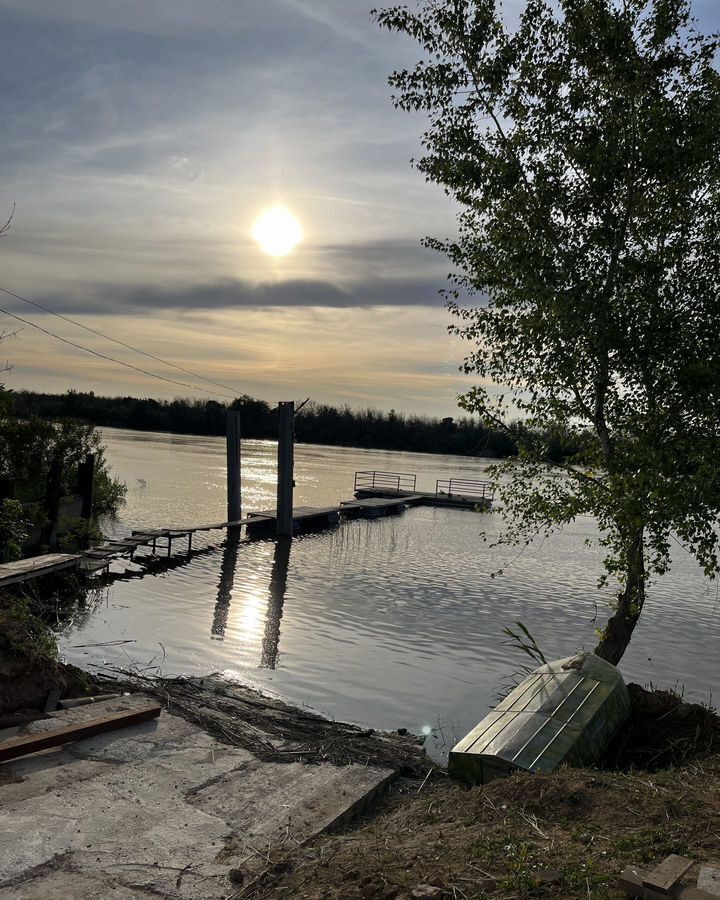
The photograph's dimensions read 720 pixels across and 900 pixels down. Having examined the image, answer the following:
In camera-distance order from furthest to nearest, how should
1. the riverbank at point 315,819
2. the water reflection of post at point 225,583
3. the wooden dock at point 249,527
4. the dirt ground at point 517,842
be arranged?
the water reflection of post at point 225,583, the wooden dock at point 249,527, the riverbank at point 315,819, the dirt ground at point 517,842

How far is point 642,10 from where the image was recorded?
1107cm

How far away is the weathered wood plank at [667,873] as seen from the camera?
13.2ft

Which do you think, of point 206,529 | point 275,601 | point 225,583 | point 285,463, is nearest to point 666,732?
point 275,601

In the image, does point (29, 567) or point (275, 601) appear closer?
point (29, 567)

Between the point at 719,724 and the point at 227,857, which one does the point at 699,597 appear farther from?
the point at 227,857

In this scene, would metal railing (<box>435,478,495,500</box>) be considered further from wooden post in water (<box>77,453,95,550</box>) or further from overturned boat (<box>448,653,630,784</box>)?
overturned boat (<box>448,653,630,784</box>)

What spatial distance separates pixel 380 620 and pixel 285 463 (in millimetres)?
14815

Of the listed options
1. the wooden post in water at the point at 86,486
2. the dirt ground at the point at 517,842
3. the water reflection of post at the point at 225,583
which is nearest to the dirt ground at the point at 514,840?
the dirt ground at the point at 517,842

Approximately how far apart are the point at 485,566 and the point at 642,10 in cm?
1994

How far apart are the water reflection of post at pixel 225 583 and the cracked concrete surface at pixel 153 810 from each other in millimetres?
8338

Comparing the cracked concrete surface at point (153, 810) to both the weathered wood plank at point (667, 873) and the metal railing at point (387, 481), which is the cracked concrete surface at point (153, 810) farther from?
the metal railing at point (387, 481)

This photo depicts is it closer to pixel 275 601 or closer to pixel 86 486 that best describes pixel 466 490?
pixel 86 486

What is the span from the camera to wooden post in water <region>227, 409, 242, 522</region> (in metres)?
33.8

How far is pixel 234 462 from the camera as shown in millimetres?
33938
